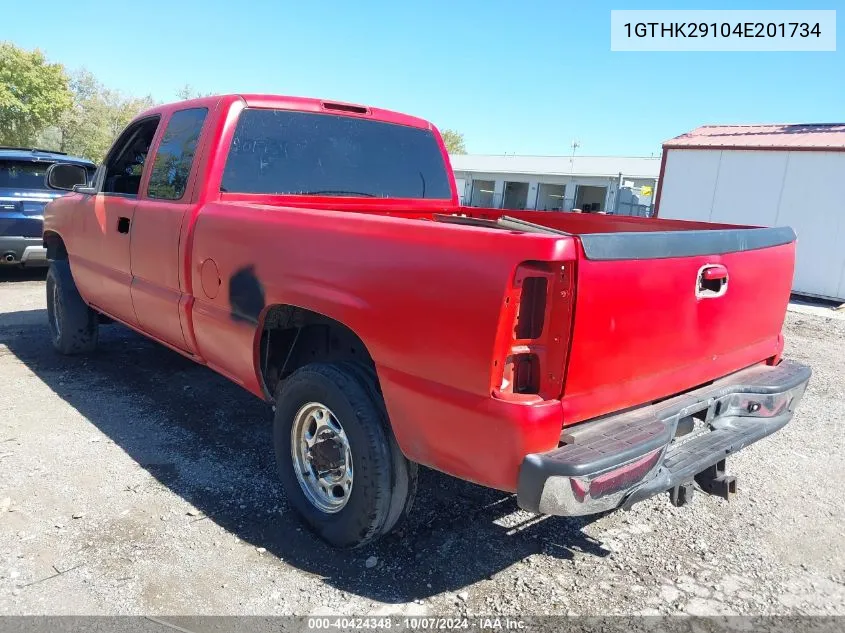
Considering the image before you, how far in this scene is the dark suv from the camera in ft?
26.9

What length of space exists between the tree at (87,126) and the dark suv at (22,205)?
29.7m

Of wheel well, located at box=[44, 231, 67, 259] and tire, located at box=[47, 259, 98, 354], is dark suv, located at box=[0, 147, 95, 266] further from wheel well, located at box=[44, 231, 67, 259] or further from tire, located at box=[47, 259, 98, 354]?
tire, located at box=[47, 259, 98, 354]

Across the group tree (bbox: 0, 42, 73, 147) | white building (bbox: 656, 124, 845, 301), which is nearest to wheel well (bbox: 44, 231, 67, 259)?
white building (bbox: 656, 124, 845, 301)

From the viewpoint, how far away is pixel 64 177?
4898mm

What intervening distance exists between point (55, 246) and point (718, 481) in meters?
5.54

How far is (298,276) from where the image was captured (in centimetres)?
280

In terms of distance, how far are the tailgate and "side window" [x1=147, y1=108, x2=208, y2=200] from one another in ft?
8.40

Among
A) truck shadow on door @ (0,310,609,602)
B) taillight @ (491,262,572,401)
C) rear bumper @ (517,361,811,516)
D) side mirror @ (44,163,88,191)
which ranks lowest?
truck shadow on door @ (0,310,609,602)

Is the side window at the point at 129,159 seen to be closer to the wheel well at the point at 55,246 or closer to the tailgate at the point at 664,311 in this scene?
the wheel well at the point at 55,246

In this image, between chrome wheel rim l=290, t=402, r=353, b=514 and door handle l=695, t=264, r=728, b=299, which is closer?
door handle l=695, t=264, r=728, b=299

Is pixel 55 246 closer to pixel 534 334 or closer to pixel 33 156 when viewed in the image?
pixel 33 156

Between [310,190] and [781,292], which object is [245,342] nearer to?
[310,190]

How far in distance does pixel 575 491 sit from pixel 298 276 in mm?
1472

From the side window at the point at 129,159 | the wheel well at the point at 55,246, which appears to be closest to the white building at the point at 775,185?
the side window at the point at 129,159
